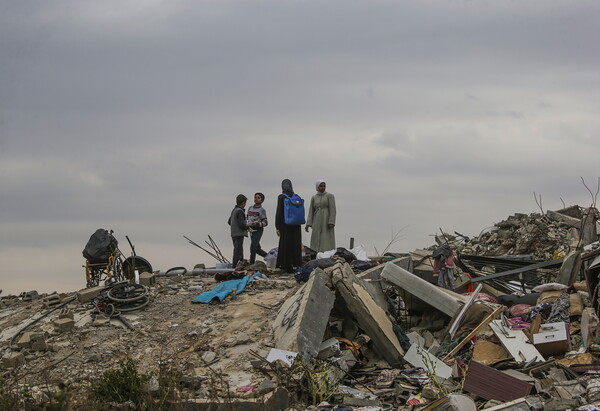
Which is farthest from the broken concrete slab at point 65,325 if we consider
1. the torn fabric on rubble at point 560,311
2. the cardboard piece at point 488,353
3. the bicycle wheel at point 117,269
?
the torn fabric on rubble at point 560,311

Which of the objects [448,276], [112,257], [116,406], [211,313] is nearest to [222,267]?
[112,257]

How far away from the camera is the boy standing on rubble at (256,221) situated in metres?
14.6

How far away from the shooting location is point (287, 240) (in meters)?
14.5

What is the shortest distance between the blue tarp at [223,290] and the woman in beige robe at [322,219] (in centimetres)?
297

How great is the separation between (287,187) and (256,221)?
903mm

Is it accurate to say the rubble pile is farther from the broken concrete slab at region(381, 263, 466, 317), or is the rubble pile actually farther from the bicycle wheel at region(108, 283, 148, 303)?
the bicycle wheel at region(108, 283, 148, 303)

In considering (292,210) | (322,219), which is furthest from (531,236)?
(292,210)

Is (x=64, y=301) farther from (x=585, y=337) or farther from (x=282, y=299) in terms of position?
(x=585, y=337)

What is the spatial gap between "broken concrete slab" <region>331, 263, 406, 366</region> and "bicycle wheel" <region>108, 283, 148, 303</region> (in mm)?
3561

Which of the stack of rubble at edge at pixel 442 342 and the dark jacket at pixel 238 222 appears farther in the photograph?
the dark jacket at pixel 238 222

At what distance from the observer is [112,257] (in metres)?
13.2

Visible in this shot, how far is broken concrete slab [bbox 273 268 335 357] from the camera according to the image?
342 inches

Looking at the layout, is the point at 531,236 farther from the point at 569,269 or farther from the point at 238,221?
the point at 238,221

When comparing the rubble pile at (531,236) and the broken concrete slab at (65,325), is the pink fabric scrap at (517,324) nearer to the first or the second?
the rubble pile at (531,236)
